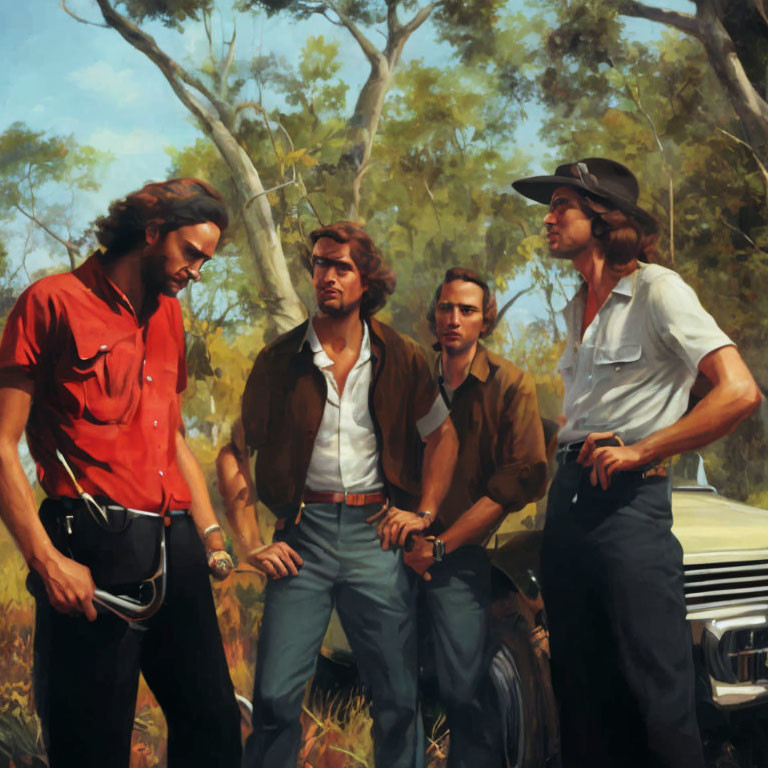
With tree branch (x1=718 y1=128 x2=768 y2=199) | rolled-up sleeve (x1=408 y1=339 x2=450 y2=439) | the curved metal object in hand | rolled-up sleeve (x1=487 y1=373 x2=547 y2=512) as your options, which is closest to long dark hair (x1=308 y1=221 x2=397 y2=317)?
rolled-up sleeve (x1=408 y1=339 x2=450 y2=439)

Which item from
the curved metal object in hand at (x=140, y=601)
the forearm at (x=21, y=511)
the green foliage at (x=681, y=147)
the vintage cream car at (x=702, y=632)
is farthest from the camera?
the green foliage at (x=681, y=147)

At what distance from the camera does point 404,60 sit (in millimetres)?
4270

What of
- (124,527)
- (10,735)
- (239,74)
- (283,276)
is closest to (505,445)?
(283,276)

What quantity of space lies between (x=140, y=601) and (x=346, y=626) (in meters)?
0.88

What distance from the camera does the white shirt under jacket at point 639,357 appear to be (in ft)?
11.7

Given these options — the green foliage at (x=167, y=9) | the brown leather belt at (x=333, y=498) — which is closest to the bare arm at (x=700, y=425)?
the brown leather belt at (x=333, y=498)

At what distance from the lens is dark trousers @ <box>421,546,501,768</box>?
144 inches

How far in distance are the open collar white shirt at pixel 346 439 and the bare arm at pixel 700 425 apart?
0.86 meters

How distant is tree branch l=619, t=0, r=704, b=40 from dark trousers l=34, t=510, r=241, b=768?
10.4 feet

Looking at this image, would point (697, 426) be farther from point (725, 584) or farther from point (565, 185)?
point (565, 185)

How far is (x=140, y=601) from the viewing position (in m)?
3.12

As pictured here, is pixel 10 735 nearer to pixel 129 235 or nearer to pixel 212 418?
pixel 212 418

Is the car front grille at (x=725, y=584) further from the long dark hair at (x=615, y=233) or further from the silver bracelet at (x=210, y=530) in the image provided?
the silver bracelet at (x=210, y=530)

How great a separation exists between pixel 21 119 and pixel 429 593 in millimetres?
2676
